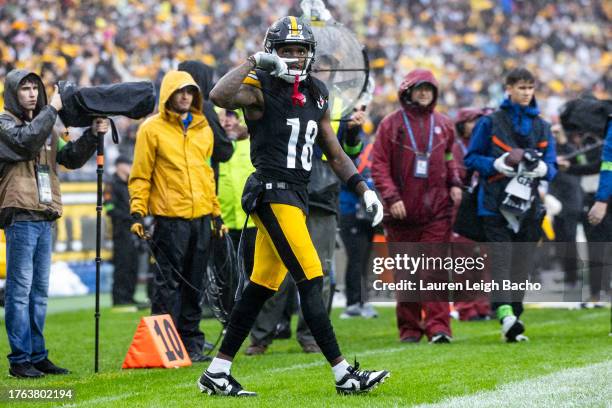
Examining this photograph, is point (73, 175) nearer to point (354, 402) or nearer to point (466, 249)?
point (466, 249)

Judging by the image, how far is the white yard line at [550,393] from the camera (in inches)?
238

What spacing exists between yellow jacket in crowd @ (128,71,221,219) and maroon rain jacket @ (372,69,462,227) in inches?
75.6

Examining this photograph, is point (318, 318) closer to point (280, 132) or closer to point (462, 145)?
point (280, 132)

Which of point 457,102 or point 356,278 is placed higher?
point 457,102

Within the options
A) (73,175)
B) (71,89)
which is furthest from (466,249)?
(73,175)

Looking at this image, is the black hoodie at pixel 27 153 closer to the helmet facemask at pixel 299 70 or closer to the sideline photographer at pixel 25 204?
the sideline photographer at pixel 25 204

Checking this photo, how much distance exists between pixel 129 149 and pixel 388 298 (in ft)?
23.1

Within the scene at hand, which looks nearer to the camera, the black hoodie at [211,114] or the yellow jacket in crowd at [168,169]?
the yellow jacket in crowd at [168,169]

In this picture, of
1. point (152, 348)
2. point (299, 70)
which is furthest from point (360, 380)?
point (152, 348)

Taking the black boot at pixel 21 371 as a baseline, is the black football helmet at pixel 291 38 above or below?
above

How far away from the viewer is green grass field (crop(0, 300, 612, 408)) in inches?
253

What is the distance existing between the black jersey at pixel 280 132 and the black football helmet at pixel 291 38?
5.3 inches

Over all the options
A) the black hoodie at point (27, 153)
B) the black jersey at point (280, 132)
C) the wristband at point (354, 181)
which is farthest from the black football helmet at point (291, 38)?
the black hoodie at point (27, 153)

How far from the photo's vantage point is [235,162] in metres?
10.8
